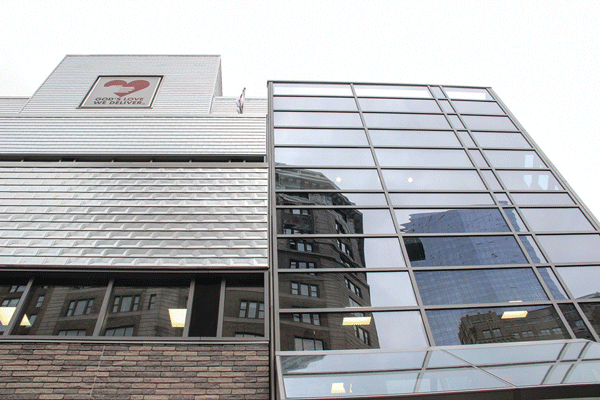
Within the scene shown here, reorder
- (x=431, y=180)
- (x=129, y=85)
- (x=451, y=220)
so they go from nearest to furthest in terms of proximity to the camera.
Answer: (x=451, y=220)
(x=431, y=180)
(x=129, y=85)

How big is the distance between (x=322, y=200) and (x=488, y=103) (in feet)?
28.3

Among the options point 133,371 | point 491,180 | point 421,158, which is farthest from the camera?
point 421,158

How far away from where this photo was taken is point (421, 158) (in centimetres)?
1098

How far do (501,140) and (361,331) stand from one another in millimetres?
8843

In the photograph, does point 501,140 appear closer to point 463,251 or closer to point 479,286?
point 463,251

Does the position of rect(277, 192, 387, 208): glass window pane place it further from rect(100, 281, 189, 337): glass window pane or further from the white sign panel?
the white sign panel

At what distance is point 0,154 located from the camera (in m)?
11.2

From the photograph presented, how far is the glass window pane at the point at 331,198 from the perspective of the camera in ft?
30.9

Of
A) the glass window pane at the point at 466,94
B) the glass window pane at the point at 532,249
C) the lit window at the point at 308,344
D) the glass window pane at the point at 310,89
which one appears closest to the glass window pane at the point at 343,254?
the lit window at the point at 308,344

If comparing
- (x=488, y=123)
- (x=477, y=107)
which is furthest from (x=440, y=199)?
(x=477, y=107)

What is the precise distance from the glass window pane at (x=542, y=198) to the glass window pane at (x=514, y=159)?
1.24 metres

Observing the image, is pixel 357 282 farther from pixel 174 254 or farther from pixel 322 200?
pixel 174 254

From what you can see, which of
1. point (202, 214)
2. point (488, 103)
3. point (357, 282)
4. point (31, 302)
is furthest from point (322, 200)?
point (488, 103)

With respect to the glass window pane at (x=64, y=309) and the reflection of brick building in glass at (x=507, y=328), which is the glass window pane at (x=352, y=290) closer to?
the reflection of brick building in glass at (x=507, y=328)
